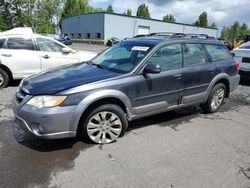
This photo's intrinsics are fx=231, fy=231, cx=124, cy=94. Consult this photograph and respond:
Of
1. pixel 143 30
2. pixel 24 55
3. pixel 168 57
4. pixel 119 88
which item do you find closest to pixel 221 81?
pixel 168 57

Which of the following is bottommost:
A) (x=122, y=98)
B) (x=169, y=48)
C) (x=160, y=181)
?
(x=160, y=181)

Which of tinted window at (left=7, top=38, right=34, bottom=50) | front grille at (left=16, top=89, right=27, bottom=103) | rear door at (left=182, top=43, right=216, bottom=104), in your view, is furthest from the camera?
tinted window at (left=7, top=38, right=34, bottom=50)

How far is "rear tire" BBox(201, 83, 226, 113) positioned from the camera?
5.00 metres

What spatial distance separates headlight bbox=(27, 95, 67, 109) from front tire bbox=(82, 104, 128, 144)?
52 centimetres

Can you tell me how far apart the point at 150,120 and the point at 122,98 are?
133cm

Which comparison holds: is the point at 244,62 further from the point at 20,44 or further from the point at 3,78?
the point at 3,78

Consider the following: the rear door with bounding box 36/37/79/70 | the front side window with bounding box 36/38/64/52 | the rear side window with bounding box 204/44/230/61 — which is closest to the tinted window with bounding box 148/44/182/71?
the rear side window with bounding box 204/44/230/61

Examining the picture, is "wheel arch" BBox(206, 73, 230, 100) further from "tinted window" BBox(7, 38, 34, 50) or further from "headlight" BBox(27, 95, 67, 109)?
"tinted window" BBox(7, 38, 34, 50)

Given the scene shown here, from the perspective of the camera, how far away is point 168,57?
13.6 feet

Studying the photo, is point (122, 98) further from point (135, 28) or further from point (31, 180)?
point (135, 28)

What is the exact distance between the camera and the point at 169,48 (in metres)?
4.15

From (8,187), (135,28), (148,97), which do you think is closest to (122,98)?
(148,97)

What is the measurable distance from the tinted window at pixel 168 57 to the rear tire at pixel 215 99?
1287mm

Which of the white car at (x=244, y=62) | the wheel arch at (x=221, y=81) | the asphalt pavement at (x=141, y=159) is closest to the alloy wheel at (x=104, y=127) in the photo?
the asphalt pavement at (x=141, y=159)
